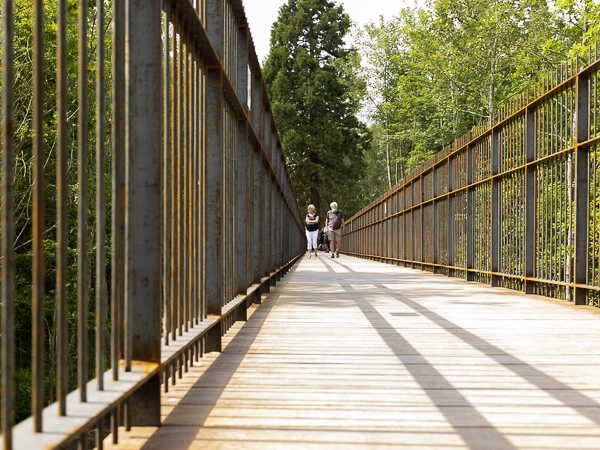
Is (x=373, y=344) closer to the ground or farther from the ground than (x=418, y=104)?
closer to the ground

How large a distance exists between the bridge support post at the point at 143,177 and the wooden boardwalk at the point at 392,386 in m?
0.41

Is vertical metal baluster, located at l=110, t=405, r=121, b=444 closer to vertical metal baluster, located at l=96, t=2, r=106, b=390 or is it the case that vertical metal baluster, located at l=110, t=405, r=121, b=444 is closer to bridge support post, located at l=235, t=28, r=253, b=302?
vertical metal baluster, located at l=96, t=2, r=106, b=390

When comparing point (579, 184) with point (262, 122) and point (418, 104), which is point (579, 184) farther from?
point (418, 104)

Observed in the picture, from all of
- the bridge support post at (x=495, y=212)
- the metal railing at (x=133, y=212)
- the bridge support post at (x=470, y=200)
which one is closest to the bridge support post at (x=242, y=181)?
the metal railing at (x=133, y=212)

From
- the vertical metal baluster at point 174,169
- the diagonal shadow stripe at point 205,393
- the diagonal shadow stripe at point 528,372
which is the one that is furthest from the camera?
the vertical metal baluster at point 174,169

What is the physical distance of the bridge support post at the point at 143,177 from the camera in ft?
6.77

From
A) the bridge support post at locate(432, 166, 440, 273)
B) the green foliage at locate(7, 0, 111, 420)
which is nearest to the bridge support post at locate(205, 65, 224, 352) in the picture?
the bridge support post at locate(432, 166, 440, 273)

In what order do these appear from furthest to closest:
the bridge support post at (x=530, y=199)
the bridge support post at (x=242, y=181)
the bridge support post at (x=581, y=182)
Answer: the bridge support post at (x=530, y=199), the bridge support post at (x=581, y=182), the bridge support post at (x=242, y=181)

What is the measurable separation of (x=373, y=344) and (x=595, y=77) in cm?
388

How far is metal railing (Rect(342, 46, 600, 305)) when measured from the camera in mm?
6199

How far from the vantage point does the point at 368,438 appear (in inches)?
83.0

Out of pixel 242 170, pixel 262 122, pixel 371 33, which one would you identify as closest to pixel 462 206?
pixel 262 122

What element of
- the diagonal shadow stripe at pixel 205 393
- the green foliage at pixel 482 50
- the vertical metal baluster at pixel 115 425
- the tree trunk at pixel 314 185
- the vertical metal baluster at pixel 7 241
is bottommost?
the diagonal shadow stripe at pixel 205 393

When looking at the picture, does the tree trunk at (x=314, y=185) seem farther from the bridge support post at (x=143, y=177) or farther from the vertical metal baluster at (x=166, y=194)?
the bridge support post at (x=143, y=177)
